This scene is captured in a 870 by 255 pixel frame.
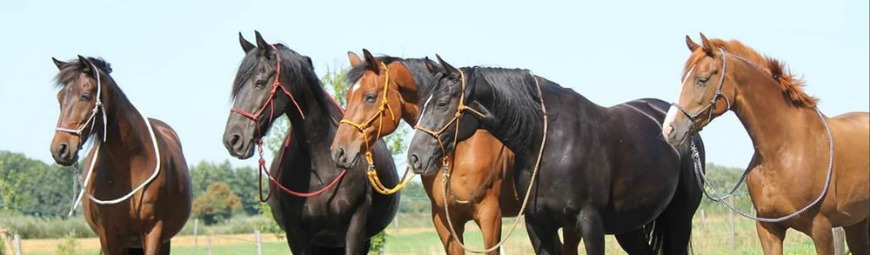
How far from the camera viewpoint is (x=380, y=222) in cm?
859

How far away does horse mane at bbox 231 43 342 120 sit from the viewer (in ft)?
25.1

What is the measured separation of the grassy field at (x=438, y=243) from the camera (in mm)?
16705

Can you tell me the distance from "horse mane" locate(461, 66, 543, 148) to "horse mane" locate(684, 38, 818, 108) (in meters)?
1.18

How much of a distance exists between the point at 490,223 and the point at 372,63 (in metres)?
1.51

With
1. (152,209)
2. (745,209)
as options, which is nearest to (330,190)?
(152,209)

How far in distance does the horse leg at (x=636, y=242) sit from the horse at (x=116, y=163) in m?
4.02

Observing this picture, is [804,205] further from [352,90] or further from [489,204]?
[352,90]

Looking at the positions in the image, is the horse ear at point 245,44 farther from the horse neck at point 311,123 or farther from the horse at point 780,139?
the horse at point 780,139

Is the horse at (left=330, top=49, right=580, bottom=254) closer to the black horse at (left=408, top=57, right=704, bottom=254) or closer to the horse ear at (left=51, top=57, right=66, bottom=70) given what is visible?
the black horse at (left=408, top=57, right=704, bottom=254)

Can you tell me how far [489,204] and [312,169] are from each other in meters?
1.41

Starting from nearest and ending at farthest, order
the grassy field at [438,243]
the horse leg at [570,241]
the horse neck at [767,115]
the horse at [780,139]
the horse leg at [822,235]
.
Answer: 1. the horse leg at [822,235]
2. the horse at [780,139]
3. the horse neck at [767,115]
4. the horse leg at [570,241]
5. the grassy field at [438,243]

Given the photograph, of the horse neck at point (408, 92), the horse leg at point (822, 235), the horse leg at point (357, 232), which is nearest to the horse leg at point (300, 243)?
the horse leg at point (357, 232)

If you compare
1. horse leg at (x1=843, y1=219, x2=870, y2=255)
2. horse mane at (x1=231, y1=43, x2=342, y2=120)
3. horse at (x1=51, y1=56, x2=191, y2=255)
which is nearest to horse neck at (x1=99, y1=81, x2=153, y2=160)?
horse at (x1=51, y1=56, x2=191, y2=255)

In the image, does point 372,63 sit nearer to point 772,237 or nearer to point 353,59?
point 353,59
